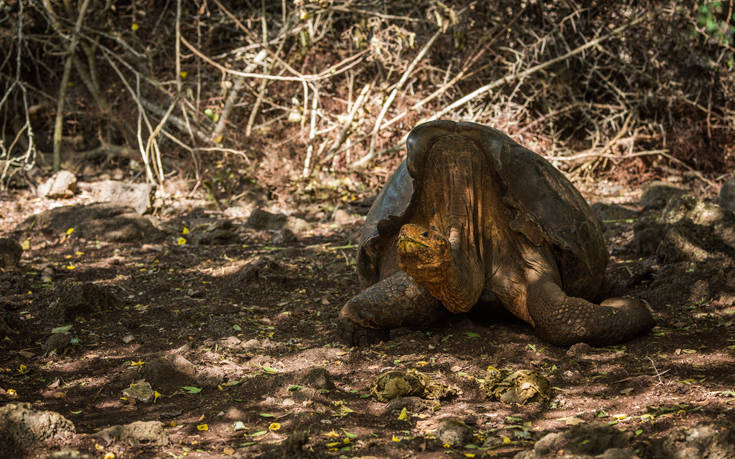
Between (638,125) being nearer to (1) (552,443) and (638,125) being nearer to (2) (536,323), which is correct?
(2) (536,323)

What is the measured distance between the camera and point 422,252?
2.60 m

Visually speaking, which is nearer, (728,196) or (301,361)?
(301,361)

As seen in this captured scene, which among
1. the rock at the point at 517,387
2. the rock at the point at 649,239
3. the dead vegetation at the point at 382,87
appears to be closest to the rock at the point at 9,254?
the dead vegetation at the point at 382,87

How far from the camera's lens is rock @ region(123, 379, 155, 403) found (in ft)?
8.70

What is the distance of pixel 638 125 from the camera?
7883 mm

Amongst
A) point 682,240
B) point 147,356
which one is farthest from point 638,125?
point 147,356

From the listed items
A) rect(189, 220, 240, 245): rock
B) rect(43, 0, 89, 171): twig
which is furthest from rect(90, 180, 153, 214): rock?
rect(189, 220, 240, 245): rock

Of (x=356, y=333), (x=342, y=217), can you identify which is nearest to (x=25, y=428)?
(x=356, y=333)

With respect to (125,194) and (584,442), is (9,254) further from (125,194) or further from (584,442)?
(584,442)

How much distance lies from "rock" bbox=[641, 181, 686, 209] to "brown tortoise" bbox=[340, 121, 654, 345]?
302 cm

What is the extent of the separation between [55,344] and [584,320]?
2416 mm

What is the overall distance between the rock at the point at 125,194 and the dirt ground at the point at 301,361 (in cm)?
119

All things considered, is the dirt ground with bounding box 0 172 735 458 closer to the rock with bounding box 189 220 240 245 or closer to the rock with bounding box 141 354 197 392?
the rock with bounding box 141 354 197 392

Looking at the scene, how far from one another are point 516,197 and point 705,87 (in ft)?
17.2
